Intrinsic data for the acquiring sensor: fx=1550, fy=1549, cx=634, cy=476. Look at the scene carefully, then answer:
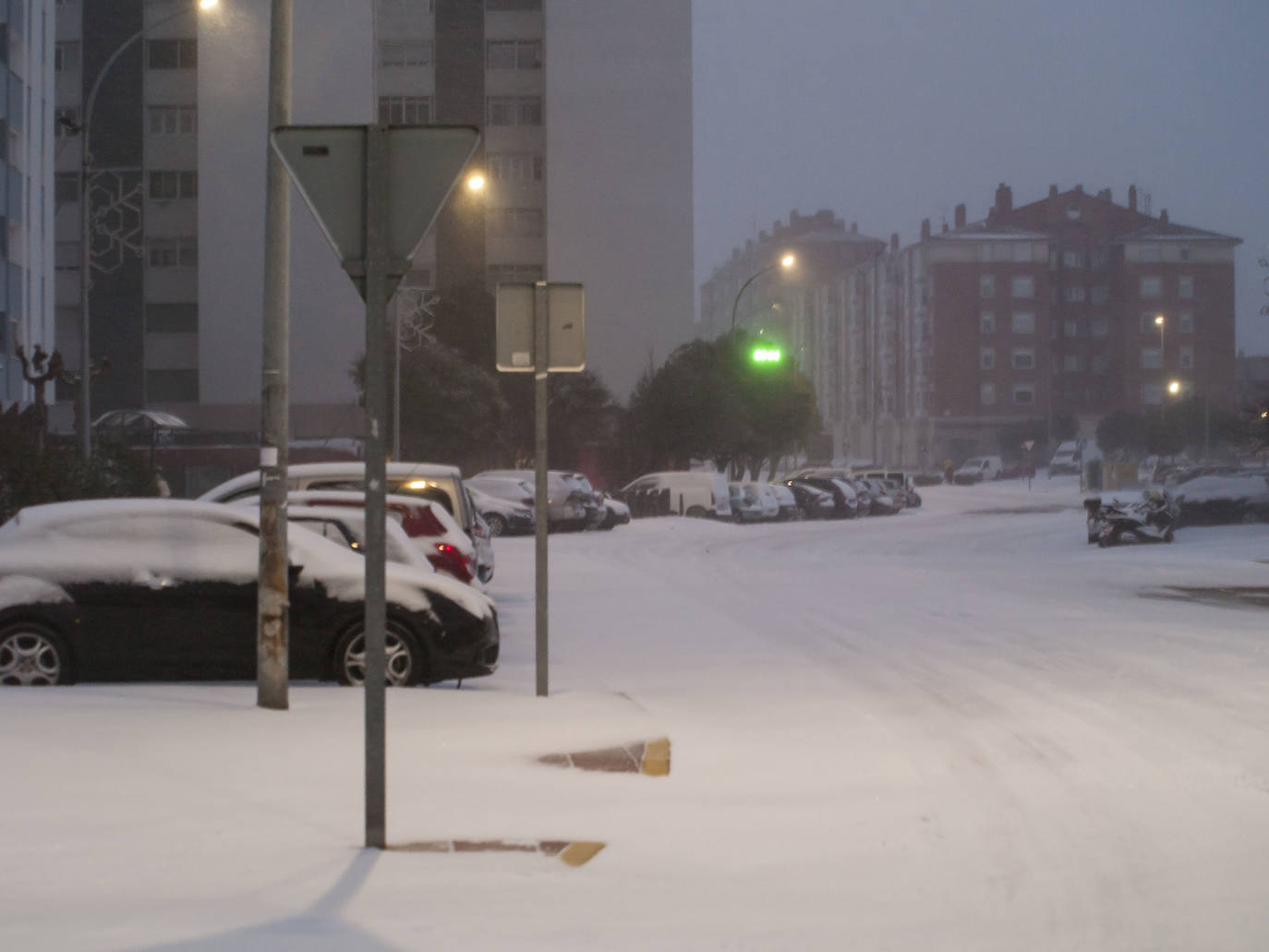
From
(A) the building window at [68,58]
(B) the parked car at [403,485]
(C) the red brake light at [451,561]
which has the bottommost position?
(C) the red brake light at [451,561]

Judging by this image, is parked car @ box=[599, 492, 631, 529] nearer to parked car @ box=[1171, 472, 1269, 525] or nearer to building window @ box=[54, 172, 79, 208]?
parked car @ box=[1171, 472, 1269, 525]

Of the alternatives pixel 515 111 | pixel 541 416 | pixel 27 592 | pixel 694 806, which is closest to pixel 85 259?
pixel 27 592

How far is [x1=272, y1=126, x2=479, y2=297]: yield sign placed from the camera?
607 centimetres

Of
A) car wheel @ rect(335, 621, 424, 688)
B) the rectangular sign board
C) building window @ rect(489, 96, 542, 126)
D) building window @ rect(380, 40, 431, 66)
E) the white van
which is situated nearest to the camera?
the rectangular sign board

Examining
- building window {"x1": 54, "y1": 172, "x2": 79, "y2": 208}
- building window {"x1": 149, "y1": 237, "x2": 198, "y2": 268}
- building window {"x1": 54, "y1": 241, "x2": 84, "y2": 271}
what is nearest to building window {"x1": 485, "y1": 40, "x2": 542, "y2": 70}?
building window {"x1": 149, "y1": 237, "x2": 198, "y2": 268}

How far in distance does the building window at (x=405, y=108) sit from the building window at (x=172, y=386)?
48.4 ft

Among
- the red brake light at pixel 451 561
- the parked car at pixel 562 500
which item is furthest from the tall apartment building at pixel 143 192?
the red brake light at pixel 451 561

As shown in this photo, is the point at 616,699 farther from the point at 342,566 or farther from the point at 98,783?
the point at 98,783

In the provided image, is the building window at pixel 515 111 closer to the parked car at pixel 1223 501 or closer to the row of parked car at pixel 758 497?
the row of parked car at pixel 758 497

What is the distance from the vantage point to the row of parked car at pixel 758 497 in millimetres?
52219

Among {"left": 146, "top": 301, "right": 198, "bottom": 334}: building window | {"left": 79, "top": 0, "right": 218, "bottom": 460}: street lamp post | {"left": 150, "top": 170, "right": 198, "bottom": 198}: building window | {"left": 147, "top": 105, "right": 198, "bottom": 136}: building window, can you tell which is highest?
{"left": 147, "top": 105, "right": 198, "bottom": 136}: building window

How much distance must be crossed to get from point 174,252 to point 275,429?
62089 mm

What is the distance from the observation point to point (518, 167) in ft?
241

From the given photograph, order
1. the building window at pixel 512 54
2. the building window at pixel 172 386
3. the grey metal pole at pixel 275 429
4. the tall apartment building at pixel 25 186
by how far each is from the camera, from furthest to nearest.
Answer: the building window at pixel 512 54, the building window at pixel 172 386, the tall apartment building at pixel 25 186, the grey metal pole at pixel 275 429
